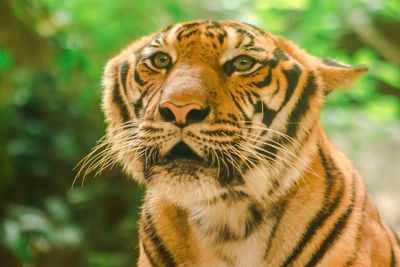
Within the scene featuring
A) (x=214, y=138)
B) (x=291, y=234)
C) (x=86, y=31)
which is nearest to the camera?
(x=214, y=138)

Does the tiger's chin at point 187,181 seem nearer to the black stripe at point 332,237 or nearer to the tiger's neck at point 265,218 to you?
the tiger's neck at point 265,218

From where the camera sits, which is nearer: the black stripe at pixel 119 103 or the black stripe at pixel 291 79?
the black stripe at pixel 291 79

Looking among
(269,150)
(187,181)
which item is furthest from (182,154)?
(269,150)

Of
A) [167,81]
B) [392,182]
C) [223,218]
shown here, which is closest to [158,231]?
[223,218]

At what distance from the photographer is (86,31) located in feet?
11.8

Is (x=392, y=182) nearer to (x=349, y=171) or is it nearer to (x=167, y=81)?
(x=349, y=171)

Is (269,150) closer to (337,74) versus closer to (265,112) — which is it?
(265,112)

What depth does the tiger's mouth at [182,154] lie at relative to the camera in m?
1.19

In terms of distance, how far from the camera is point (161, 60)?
54.7 inches

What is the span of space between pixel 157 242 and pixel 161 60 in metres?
0.53

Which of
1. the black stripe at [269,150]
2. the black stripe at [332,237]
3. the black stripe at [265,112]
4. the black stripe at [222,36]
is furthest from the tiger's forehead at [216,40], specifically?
the black stripe at [332,237]

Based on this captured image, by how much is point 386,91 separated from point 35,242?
4.90 m

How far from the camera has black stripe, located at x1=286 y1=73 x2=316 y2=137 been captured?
1.35 meters

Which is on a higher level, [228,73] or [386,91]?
[228,73]
